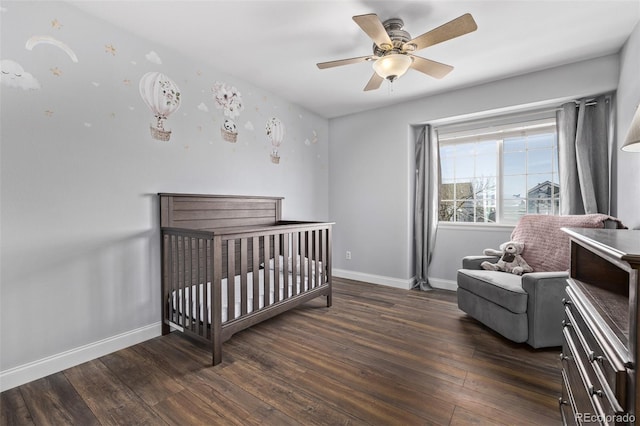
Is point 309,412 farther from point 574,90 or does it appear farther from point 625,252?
point 574,90

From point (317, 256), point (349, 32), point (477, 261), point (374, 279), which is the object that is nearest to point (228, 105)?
point (349, 32)

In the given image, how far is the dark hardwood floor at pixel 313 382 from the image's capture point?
144cm

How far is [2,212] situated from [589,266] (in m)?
3.09

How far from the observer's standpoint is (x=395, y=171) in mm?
3701

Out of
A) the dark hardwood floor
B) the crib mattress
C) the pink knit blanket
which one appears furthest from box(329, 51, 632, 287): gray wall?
the crib mattress

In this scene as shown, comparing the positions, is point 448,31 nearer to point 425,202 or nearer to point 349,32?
point 349,32

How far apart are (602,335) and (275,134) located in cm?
322

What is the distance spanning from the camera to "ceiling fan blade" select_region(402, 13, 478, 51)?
5.14 ft

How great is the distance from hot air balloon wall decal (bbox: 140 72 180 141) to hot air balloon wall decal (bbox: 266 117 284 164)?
1.10m

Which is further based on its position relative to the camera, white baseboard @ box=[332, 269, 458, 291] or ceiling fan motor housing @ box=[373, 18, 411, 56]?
white baseboard @ box=[332, 269, 458, 291]

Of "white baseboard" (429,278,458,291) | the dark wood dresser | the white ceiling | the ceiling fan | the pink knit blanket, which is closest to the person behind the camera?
the dark wood dresser

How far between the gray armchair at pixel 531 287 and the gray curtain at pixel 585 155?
386 mm

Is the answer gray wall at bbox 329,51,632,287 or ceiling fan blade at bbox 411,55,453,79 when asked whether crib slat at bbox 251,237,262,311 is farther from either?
gray wall at bbox 329,51,632,287

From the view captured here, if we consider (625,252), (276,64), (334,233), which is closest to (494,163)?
(334,233)
